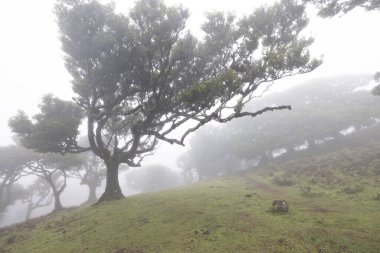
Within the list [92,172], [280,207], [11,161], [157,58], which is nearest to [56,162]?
[11,161]

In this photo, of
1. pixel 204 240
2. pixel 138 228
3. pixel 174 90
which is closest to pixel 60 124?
pixel 174 90

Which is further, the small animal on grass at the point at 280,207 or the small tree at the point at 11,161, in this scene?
the small tree at the point at 11,161

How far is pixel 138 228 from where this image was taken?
456 inches

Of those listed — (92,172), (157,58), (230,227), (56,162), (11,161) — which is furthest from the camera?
(92,172)

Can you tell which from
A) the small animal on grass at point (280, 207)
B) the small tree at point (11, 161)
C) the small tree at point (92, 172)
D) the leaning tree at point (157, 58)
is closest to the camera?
the small animal on grass at point (280, 207)

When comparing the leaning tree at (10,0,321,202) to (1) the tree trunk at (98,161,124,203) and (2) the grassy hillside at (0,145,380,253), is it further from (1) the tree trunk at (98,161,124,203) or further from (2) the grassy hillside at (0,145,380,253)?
(2) the grassy hillside at (0,145,380,253)

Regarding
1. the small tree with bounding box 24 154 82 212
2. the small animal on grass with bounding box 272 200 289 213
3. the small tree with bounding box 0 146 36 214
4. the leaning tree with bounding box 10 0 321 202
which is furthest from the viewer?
the small tree with bounding box 0 146 36 214

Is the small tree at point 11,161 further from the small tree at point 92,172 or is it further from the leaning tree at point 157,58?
the leaning tree at point 157,58

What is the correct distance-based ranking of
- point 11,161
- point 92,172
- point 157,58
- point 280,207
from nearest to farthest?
point 280,207, point 157,58, point 11,161, point 92,172

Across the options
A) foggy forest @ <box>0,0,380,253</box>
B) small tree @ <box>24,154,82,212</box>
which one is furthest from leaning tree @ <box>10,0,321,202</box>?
small tree @ <box>24,154,82,212</box>

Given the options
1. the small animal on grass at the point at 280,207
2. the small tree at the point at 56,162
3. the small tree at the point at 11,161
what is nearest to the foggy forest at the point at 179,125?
the small animal on grass at the point at 280,207

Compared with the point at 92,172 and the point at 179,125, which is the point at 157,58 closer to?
the point at 179,125

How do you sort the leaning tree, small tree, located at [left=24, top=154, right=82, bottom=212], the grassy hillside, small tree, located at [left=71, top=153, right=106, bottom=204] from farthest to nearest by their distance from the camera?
1. small tree, located at [left=71, top=153, right=106, bottom=204]
2. small tree, located at [left=24, top=154, right=82, bottom=212]
3. the leaning tree
4. the grassy hillside

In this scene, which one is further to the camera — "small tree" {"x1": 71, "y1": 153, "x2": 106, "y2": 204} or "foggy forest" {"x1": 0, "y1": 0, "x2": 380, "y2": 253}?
"small tree" {"x1": 71, "y1": 153, "x2": 106, "y2": 204}
